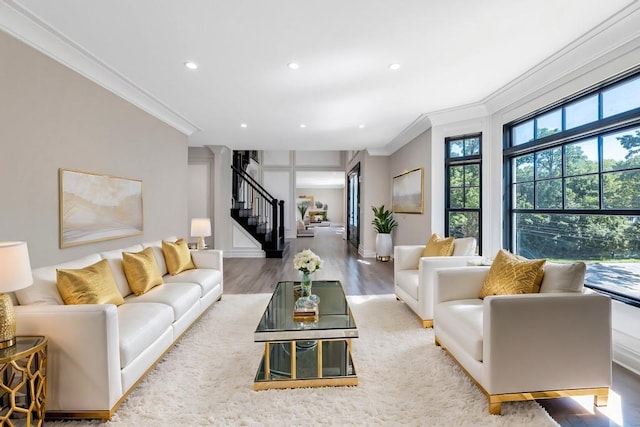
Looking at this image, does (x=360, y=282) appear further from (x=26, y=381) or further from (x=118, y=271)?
(x=26, y=381)

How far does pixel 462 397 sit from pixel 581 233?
2188mm

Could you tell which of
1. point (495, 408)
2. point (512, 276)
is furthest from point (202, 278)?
point (512, 276)

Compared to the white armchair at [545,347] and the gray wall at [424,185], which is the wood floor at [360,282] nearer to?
the white armchair at [545,347]

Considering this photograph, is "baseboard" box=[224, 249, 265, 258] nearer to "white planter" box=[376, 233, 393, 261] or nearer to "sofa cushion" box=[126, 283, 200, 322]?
"white planter" box=[376, 233, 393, 261]

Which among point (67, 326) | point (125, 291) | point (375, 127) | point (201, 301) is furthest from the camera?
point (375, 127)

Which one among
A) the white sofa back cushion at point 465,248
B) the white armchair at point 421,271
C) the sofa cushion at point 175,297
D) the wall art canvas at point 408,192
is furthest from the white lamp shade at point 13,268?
the wall art canvas at point 408,192

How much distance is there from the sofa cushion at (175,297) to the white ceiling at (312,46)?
2245 millimetres

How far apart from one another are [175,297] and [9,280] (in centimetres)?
124

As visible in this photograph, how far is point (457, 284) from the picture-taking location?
2.75 metres

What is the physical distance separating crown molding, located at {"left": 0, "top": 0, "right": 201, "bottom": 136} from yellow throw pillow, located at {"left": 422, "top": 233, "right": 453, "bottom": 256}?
405cm

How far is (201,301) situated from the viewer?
3.31 metres

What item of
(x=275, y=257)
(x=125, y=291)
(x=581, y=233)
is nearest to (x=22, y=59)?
(x=125, y=291)

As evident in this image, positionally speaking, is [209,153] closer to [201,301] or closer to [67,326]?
[201,301]

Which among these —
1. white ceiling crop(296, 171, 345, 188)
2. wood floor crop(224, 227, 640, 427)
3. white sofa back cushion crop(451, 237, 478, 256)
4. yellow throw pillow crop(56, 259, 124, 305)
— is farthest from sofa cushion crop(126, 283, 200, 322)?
white ceiling crop(296, 171, 345, 188)
